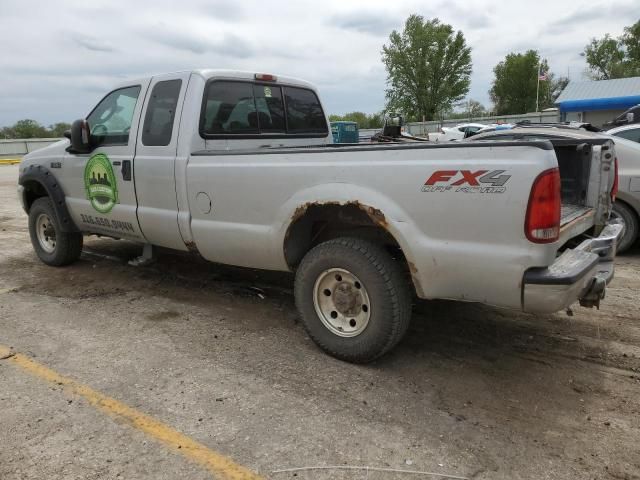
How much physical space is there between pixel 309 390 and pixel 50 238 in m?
4.48

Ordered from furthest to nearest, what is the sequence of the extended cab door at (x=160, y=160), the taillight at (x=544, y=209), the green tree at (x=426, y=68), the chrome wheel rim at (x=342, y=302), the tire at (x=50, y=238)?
the green tree at (x=426, y=68) < the tire at (x=50, y=238) < the extended cab door at (x=160, y=160) < the chrome wheel rim at (x=342, y=302) < the taillight at (x=544, y=209)

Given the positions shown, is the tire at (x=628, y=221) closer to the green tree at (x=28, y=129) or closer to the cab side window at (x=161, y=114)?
the cab side window at (x=161, y=114)

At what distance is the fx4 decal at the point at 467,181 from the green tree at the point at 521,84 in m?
76.2

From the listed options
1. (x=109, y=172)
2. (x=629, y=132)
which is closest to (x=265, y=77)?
(x=109, y=172)

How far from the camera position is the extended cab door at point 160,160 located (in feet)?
14.4

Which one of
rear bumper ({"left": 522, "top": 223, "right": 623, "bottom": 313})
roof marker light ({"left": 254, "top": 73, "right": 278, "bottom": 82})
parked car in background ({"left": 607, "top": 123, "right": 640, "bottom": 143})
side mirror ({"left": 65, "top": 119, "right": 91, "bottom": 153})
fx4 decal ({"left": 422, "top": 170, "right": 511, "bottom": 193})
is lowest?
rear bumper ({"left": 522, "top": 223, "right": 623, "bottom": 313})

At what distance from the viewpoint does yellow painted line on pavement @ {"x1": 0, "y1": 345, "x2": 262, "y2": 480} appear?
2.51m

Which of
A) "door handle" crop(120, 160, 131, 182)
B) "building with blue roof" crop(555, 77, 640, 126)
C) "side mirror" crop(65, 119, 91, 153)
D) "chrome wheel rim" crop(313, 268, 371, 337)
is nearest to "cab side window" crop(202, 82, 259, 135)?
"door handle" crop(120, 160, 131, 182)

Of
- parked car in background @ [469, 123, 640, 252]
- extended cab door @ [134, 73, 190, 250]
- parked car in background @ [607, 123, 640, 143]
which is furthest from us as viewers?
parked car in background @ [607, 123, 640, 143]

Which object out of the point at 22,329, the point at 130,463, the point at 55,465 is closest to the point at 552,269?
the point at 130,463

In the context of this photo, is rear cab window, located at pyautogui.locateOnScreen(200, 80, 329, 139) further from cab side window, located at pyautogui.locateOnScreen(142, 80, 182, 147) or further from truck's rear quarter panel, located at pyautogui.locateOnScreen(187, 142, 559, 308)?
truck's rear quarter panel, located at pyautogui.locateOnScreen(187, 142, 559, 308)

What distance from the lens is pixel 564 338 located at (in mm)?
3955

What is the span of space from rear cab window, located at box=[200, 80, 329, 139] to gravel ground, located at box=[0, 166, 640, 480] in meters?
1.60

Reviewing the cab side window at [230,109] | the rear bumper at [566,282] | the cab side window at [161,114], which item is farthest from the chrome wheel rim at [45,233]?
the rear bumper at [566,282]
